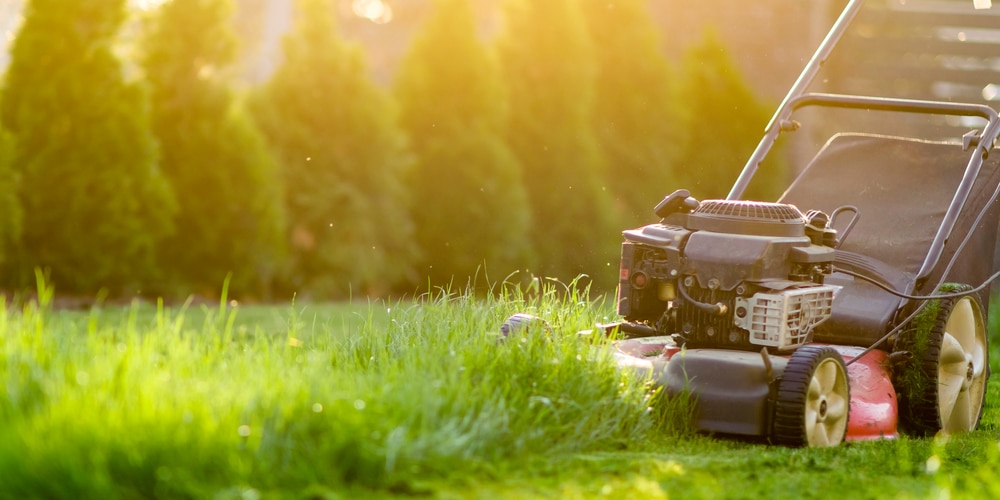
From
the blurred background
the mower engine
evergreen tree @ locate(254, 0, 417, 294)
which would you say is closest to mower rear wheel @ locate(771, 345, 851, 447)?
the mower engine

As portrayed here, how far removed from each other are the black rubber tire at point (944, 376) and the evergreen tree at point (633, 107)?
817 centimetres

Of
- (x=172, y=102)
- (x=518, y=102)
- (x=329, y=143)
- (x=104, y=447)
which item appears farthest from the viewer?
(x=518, y=102)

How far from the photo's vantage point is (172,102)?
10.9 meters

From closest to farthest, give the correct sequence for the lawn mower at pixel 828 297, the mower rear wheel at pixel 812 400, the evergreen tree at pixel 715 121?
the mower rear wheel at pixel 812 400 → the lawn mower at pixel 828 297 → the evergreen tree at pixel 715 121

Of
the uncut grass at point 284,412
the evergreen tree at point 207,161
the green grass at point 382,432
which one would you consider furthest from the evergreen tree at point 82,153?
the uncut grass at point 284,412

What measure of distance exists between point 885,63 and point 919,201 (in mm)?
11458

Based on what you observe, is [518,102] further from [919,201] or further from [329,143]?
[919,201]

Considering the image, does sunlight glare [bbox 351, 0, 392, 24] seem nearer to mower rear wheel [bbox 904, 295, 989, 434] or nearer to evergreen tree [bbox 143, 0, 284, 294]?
evergreen tree [bbox 143, 0, 284, 294]

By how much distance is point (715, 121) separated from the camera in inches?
574

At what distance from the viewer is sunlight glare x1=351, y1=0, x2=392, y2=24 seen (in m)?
26.0

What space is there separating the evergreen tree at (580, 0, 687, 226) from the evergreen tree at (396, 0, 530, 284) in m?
1.65

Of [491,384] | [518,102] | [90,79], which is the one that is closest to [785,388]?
[491,384]

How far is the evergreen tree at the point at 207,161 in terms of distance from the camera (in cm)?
1063

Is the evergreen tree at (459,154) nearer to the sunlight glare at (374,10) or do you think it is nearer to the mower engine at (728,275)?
the mower engine at (728,275)
